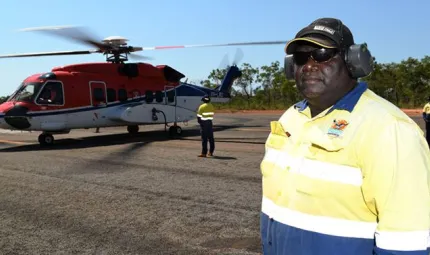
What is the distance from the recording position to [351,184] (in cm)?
176

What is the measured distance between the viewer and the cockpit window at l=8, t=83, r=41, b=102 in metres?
15.0

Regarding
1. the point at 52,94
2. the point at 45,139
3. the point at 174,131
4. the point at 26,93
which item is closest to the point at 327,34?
the point at 52,94

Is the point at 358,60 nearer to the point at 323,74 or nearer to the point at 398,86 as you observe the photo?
A: the point at 323,74

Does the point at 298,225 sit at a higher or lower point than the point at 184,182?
higher

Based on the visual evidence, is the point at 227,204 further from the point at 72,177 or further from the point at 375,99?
the point at 375,99

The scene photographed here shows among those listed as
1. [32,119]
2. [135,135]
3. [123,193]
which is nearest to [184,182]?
[123,193]

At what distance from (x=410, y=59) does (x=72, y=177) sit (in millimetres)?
49979

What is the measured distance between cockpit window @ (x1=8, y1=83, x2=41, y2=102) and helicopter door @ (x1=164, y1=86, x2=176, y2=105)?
220 inches

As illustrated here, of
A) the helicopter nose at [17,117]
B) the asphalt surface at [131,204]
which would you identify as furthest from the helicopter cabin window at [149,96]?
the asphalt surface at [131,204]

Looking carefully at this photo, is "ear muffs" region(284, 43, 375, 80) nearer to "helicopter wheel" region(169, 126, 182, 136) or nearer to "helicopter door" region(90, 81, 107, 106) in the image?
"helicopter door" region(90, 81, 107, 106)

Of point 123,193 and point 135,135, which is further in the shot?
point 135,135

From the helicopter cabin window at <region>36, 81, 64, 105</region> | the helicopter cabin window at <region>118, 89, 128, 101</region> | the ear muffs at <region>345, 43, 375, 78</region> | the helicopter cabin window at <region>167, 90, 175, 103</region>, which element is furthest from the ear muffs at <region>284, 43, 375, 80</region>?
the helicopter cabin window at <region>167, 90, 175, 103</region>

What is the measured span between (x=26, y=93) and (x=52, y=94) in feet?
2.82

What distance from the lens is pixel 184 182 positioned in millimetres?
8453
